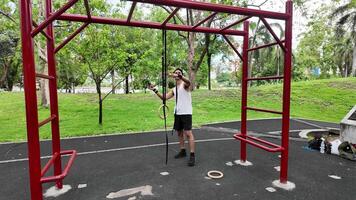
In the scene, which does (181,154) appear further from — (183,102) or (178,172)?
(183,102)

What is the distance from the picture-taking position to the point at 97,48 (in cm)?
625

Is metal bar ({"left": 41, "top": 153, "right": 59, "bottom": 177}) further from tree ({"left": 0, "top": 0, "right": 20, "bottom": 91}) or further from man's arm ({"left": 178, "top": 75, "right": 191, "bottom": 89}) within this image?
tree ({"left": 0, "top": 0, "right": 20, "bottom": 91})

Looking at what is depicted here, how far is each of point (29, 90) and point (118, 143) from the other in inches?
135

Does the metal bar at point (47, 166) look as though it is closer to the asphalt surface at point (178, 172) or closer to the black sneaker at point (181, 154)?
the asphalt surface at point (178, 172)

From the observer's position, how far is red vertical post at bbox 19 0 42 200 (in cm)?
199

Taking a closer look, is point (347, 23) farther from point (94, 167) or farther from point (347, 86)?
point (94, 167)

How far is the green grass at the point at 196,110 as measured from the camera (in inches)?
271

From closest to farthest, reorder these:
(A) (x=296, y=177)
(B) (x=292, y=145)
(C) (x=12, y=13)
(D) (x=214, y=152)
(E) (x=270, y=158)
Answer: (A) (x=296, y=177) → (E) (x=270, y=158) → (D) (x=214, y=152) → (B) (x=292, y=145) → (C) (x=12, y=13)

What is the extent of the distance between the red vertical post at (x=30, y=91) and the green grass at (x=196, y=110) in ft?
13.7

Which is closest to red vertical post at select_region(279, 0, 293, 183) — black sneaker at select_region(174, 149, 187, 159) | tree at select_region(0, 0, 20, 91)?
black sneaker at select_region(174, 149, 187, 159)

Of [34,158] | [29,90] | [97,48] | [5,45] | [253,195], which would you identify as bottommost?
[253,195]

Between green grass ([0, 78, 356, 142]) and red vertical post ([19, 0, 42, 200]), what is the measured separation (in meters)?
4.17

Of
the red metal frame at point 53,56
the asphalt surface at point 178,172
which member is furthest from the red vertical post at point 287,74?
the asphalt surface at point 178,172

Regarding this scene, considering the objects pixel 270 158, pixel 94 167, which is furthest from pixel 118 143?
pixel 270 158
